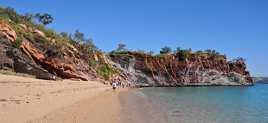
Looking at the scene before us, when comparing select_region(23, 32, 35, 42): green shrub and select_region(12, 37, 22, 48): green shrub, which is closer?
select_region(12, 37, 22, 48): green shrub

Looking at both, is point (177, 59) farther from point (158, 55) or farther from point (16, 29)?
point (16, 29)

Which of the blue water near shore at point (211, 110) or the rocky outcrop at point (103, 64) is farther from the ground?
the rocky outcrop at point (103, 64)

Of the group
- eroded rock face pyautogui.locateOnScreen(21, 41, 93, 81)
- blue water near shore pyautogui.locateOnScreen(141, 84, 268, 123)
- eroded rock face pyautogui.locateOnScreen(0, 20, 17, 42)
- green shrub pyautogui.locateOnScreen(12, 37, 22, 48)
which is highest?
eroded rock face pyautogui.locateOnScreen(0, 20, 17, 42)

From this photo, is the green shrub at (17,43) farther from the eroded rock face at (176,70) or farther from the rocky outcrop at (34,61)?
the eroded rock face at (176,70)

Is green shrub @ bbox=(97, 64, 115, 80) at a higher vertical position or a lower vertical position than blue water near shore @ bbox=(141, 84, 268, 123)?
higher

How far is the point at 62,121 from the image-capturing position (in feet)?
43.3

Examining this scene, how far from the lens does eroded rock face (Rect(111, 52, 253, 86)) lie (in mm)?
109062

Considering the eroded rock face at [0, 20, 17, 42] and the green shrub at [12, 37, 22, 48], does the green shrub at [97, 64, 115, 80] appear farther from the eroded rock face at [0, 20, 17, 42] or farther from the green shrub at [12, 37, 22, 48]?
the eroded rock face at [0, 20, 17, 42]

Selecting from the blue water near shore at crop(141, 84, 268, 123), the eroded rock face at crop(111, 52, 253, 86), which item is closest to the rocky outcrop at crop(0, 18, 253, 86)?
the eroded rock face at crop(111, 52, 253, 86)

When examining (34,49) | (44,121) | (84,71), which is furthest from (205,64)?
(44,121)

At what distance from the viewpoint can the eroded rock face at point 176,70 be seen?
109062 mm

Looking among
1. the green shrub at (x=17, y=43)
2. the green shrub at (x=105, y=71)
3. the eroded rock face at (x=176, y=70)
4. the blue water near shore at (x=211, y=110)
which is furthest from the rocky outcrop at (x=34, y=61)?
the eroded rock face at (x=176, y=70)

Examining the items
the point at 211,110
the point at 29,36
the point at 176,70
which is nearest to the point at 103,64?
the point at 176,70

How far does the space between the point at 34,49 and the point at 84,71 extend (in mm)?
14595
